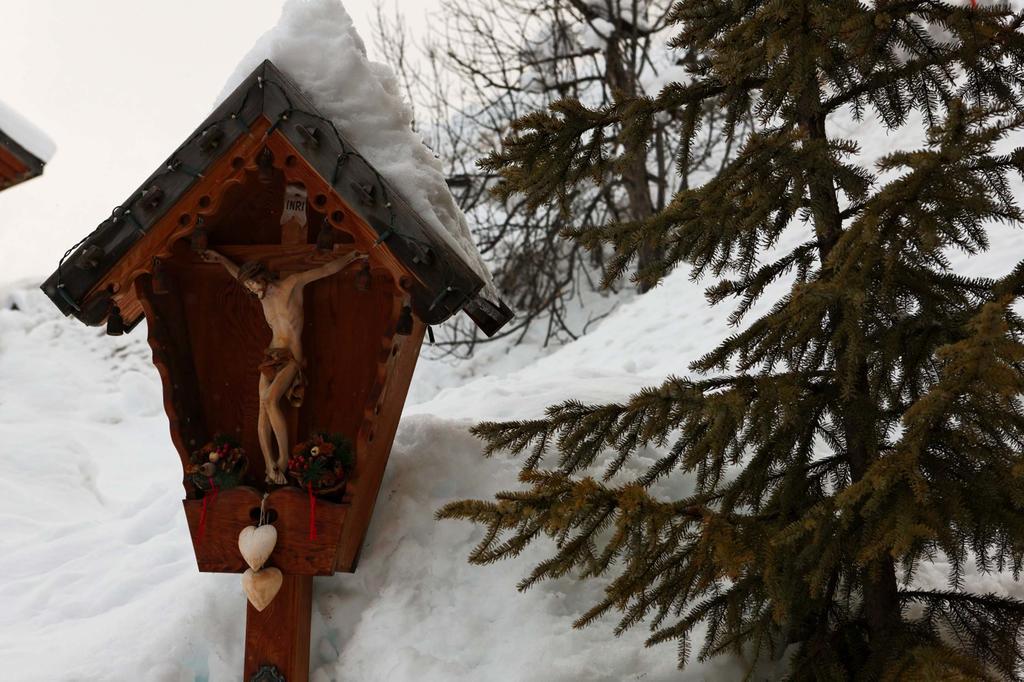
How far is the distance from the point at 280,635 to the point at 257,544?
377 mm

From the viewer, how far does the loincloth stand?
11.6 ft

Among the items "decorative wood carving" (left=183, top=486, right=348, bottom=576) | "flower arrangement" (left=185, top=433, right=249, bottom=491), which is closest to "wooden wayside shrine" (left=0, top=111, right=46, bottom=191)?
"flower arrangement" (left=185, top=433, right=249, bottom=491)

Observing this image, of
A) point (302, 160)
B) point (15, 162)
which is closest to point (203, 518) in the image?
point (302, 160)

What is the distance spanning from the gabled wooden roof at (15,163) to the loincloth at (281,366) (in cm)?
290

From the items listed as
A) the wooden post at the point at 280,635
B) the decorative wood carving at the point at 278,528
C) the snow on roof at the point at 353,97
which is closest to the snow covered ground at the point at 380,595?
the wooden post at the point at 280,635

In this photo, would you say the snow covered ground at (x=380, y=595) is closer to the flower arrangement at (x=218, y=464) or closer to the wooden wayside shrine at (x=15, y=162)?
the flower arrangement at (x=218, y=464)

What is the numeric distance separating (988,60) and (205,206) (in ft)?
8.26

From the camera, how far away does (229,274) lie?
12.5 ft

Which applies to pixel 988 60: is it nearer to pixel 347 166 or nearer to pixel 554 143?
pixel 554 143

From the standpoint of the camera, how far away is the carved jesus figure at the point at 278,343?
11.6 feet

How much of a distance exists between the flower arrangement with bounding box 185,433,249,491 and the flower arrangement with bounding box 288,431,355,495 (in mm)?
207

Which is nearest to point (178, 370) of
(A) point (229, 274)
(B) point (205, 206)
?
(A) point (229, 274)

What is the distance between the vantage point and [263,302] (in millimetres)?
3590

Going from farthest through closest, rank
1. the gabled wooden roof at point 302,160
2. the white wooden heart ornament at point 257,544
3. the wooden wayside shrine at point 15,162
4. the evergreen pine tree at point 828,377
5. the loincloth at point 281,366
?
the wooden wayside shrine at point 15,162 < the loincloth at point 281,366 < the white wooden heart ornament at point 257,544 < the gabled wooden roof at point 302,160 < the evergreen pine tree at point 828,377
